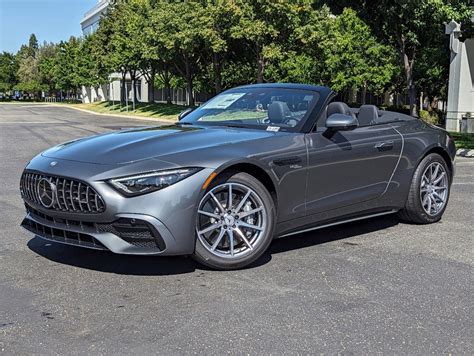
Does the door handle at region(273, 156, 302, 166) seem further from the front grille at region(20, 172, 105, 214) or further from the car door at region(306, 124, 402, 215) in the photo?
the front grille at region(20, 172, 105, 214)

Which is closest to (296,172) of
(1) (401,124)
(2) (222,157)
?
(2) (222,157)

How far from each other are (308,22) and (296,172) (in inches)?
1123

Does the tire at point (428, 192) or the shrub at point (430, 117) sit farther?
the shrub at point (430, 117)

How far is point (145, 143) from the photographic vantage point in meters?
4.48

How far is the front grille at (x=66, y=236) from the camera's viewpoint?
13.3 feet

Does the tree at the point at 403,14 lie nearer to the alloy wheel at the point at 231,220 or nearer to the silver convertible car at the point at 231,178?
the silver convertible car at the point at 231,178

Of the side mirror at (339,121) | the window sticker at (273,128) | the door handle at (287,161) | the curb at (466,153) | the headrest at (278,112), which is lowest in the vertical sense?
the curb at (466,153)

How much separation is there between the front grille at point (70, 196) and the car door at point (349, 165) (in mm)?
1789

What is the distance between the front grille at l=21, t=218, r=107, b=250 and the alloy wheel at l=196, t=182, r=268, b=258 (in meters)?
0.75

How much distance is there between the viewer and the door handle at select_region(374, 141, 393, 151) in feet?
17.9

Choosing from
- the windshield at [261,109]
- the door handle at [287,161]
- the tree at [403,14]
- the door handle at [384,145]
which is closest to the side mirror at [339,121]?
the windshield at [261,109]

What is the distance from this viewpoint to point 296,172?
15.4 feet

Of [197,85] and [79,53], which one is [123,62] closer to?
[197,85]

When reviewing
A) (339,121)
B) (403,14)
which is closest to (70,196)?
(339,121)
